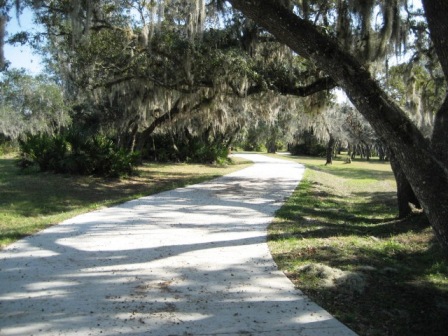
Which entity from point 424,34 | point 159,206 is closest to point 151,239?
point 159,206

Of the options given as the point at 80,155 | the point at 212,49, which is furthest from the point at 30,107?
the point at 212,49

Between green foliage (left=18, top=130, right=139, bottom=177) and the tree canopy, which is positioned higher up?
the tree canopy

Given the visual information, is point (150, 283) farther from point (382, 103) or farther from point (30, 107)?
point (30, 107)

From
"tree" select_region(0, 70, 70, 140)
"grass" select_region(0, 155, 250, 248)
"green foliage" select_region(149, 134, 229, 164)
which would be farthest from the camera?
"tree" select_region(0, 70, 70, 140)

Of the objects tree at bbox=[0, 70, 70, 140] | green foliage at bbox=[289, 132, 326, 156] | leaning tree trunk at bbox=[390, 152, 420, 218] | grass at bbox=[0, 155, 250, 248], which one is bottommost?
grass at bbox=[0, 155, 250, 248]

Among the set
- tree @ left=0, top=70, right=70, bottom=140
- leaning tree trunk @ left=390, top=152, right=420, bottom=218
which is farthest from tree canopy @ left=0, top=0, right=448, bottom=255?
tree @ left=0, top=70, right=70, bottom=140

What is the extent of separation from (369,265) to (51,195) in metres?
9.28

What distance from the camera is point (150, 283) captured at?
446cm

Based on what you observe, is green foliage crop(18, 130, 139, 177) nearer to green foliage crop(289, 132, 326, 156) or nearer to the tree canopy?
the tree canopy

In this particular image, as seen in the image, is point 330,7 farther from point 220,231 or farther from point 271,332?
point 271,332

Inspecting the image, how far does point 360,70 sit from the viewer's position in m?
4.03

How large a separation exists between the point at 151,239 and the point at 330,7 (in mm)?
8485

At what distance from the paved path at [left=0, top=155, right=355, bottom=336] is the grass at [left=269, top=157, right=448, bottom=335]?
10.5 inches

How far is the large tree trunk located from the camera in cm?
373
